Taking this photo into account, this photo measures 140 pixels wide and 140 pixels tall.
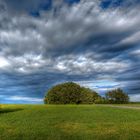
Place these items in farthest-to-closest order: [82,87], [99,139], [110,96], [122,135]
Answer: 1. [82,87]
2. [110,96]
3. [122,135]
4. [99,139]

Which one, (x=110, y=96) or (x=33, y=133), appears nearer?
(x=33, y=133)

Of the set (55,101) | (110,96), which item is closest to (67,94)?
(55,101)

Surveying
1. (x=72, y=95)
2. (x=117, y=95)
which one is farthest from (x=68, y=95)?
(x=117, y=95)

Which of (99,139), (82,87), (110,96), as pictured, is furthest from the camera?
(82,87)

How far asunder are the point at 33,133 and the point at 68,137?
247 centimetres

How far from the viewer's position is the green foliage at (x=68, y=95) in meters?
122

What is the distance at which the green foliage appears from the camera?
122m

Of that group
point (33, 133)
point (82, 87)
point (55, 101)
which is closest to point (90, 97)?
point (82, 87)

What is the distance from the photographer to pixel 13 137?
46.8 ft

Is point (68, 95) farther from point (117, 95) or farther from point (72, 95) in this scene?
point (117, 95)

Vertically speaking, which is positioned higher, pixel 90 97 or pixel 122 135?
pixel 90 97

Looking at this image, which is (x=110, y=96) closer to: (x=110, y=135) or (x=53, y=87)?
(x=53, y=87)

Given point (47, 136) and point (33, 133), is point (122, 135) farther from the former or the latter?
point (33, 133)

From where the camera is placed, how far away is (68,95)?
403 ft
